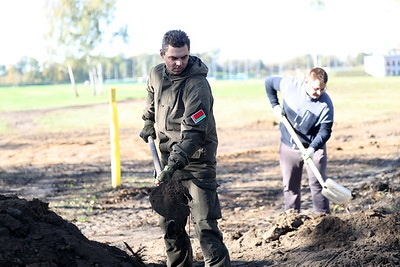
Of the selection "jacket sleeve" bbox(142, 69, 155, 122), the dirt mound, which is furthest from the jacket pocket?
the dirt mound

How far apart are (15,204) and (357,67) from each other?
217 feet

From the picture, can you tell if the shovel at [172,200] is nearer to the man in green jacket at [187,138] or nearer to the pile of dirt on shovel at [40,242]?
the man in green jacket at [187,138]

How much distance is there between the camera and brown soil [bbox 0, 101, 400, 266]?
15.5 ft

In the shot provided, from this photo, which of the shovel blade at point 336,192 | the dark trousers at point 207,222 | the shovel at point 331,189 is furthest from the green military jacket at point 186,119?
the shovel blade at point 336,192

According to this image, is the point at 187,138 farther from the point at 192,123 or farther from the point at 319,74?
the point at 319,74

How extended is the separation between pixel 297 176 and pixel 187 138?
2953mm

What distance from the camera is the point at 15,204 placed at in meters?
4.81

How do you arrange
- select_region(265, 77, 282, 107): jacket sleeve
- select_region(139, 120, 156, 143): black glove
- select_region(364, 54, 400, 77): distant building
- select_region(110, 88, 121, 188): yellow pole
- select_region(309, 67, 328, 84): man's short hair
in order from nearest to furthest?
select_region(139, 120, 156, 143): black glove → select_region(309, 67, 328, 84): man's short hair → select_region(265, 77, 282, 107): jacket sleeve → select_region(110, 88, 121, 188): yellow pole → select_region(364, 54, 400, 77): distant building

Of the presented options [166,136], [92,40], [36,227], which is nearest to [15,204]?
[36,227]

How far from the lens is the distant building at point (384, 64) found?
42244mm

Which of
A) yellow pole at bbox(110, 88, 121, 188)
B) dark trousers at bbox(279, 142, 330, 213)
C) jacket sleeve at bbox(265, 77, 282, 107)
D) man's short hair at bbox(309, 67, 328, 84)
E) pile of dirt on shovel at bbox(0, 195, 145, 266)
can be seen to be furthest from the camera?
yellow pole at bbox(110, 88, 121, 188)

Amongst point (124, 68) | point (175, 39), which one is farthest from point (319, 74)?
point (124, 68)

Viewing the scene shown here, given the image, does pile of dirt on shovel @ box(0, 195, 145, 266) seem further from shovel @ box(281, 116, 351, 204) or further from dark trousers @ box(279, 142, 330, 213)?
dark trousers @ box(279, 142, 330, 213)

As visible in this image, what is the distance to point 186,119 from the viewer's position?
472 cm
